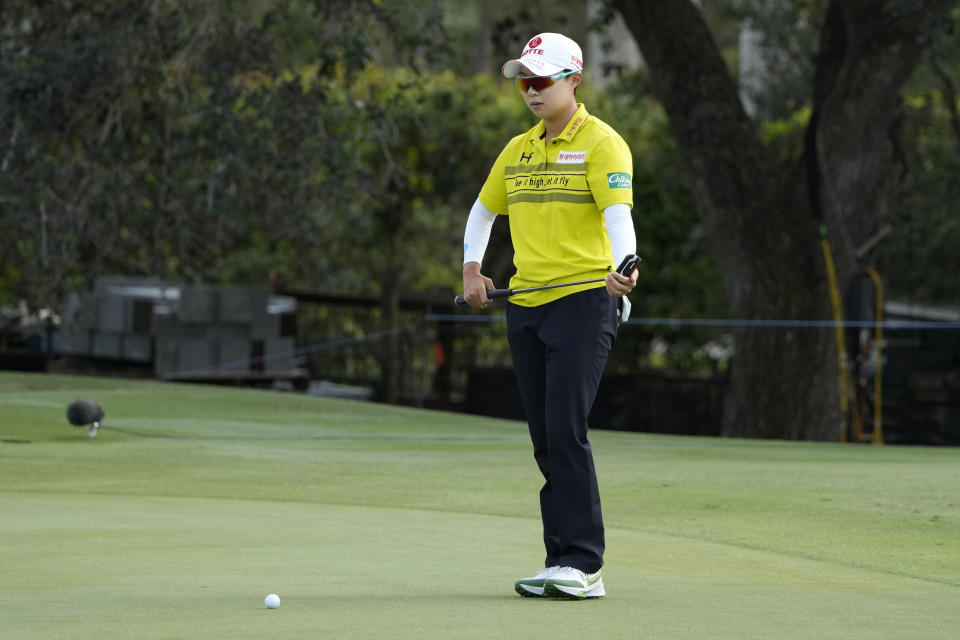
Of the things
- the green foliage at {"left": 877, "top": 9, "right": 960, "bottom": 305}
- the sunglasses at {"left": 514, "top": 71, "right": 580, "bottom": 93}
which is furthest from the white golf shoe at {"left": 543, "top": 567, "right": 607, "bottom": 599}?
the green foliage at {"left": 877, "top": 9, "right": 960, "bottom": 305}

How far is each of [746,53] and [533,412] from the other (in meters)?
26.5

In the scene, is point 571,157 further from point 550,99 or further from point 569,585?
point 569,585

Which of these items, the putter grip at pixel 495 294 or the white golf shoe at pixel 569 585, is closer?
the white golf shoe at pixel 569 585

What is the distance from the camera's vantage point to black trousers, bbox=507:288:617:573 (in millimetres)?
5363

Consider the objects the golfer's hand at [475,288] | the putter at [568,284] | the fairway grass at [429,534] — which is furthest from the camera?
the golfer's hand at [475,288]

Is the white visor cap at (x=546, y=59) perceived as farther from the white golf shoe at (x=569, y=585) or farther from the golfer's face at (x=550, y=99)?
the white golf shoe at (x=569, y=585)

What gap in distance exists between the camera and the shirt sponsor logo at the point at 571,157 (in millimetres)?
5371

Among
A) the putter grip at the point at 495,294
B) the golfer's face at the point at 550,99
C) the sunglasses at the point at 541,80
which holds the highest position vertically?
the sunglasses at the point at 541,80

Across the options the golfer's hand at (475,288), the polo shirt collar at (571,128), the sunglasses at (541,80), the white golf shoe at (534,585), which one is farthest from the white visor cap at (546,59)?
the white golf shoe at (534,585)

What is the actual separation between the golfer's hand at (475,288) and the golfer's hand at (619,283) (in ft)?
1.85

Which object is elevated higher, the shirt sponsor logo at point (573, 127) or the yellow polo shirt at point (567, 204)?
the shirt sponsor logo at point (573, 127)

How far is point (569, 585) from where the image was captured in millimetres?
5234

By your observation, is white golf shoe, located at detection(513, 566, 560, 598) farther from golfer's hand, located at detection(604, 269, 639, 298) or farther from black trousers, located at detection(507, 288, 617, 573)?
golfer's hand, located at detection(604, 269, 639, 298)

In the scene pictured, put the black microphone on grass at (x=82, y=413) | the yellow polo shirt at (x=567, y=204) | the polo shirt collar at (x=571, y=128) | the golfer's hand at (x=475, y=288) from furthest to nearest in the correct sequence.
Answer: the black microphone on grass at (x=82, y=413), the golfer's hand at (x=475, y=288), the polo shirt collar at (x=571, y=128), the yellow polo shirt at (x=567, y=204)
